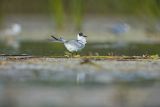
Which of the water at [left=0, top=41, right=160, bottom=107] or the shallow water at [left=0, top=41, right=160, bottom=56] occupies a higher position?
the shallow water at [left=0, top=41, right=160, bottom=56]

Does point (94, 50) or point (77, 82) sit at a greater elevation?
point (94, 50)

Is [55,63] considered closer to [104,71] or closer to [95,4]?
A: [104,71]

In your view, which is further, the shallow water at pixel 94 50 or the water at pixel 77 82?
the shallow water at pixel 94 50

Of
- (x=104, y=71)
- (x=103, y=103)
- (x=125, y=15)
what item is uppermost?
(x=125, y=15)

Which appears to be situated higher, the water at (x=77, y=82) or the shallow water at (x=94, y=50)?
the shallow water at (x=94, y=50)

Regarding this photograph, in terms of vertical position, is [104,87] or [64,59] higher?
[64,59]

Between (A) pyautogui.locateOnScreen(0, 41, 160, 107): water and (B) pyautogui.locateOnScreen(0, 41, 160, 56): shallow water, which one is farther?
(B) pyautogui.locateOnScreen(0, 41, 160, 56): shallow water

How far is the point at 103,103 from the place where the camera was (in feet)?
22.7

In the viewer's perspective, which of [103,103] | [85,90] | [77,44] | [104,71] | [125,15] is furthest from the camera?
→ [125,15]

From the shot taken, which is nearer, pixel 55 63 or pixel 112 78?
pixel 112 78

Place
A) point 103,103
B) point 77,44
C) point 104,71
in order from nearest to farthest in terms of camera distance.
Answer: point 103,103 < point 104,71 < point 77,44

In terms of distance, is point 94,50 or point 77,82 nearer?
point 77,82

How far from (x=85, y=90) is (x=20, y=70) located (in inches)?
70.3

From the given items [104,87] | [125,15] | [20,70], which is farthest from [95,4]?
[104,87]
